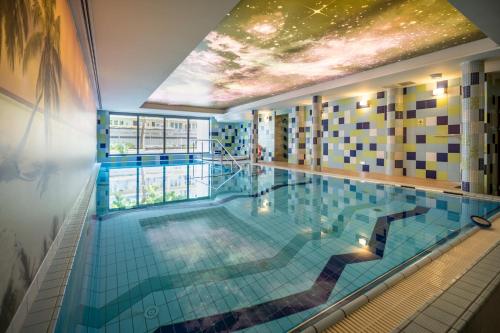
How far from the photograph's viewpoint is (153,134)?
1380 centimetres

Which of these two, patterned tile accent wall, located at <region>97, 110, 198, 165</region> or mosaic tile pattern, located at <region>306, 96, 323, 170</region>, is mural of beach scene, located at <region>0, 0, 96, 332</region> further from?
patterned tile accent wall, located at <region>97, 110, 198, 165</region>

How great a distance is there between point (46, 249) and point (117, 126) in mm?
12569

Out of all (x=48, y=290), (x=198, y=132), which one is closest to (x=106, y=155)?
(x=198, y=132)

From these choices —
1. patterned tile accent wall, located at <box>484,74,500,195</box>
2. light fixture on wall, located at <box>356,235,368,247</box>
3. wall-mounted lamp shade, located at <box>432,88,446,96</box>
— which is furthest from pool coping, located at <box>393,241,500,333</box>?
wall-mounted lamp shade, located at <box>432,88,446,96</box>

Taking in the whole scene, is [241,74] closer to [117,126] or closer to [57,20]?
[57,20]

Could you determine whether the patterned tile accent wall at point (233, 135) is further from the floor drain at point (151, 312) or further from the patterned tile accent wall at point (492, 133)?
the floor drain at point (151, 312)

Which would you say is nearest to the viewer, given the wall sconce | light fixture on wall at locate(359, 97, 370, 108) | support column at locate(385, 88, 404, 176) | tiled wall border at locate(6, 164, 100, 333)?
tiled wall border at locate(6, 164, 100, 333)

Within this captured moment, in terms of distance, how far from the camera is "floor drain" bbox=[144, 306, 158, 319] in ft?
4.55

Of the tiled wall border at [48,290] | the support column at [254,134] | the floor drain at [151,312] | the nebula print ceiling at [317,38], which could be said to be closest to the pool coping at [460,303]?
the floor drain at [151,312]

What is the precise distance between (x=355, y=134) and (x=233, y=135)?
9.59 m

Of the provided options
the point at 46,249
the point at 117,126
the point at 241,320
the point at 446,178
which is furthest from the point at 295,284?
the point at 117,126

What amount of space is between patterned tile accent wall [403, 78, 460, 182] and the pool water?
2102 millimetres

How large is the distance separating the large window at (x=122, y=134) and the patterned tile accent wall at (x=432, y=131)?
1238 cm

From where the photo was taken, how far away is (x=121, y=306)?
4.86 ft
